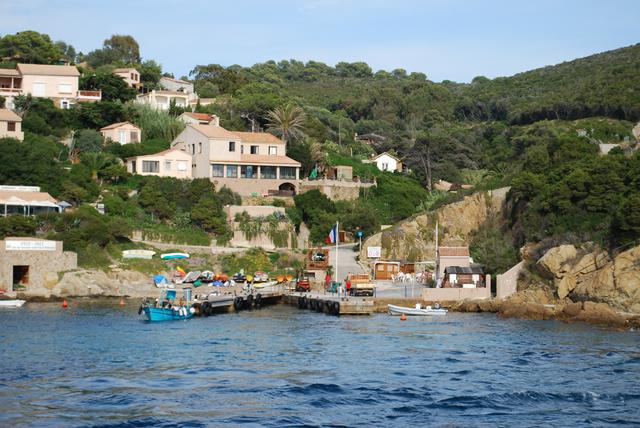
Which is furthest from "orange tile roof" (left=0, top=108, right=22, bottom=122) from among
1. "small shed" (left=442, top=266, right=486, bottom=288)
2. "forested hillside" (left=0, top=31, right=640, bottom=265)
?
"small shed" (left=442, top=266, right=486, bottom=288)

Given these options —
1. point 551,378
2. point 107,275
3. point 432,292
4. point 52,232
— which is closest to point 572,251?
point 432,292

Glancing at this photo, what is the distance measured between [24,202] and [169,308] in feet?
71.8

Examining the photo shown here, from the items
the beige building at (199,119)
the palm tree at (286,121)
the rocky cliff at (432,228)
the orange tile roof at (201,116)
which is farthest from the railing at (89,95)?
the rocky cliff at (432,228)

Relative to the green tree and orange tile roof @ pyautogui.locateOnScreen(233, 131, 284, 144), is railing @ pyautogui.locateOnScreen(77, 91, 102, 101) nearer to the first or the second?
the green tree

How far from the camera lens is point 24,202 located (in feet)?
253

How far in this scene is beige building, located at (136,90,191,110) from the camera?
349 ft

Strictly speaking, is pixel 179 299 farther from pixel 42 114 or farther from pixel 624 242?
pixel 42 114

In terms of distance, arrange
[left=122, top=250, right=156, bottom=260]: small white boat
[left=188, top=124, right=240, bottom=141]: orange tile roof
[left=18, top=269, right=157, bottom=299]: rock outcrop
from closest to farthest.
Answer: [left=18, top=269, right=157, bottom=299]: rock outcrop < [left=122, top=250, right=156, bottom=260]: small white boat < [left=188, top=124, right=240, bottom=141]: orange tile roof

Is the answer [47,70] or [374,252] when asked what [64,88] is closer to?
[47,70]

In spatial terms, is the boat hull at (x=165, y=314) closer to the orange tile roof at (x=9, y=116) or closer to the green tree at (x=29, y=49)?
the orange tile roof at (x=9, y=116)

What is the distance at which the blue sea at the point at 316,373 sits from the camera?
3278cm

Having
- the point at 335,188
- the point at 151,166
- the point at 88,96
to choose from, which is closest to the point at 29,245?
the point at 151,166

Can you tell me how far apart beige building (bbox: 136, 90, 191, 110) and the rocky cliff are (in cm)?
3502

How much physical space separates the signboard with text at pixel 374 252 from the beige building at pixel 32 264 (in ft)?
74.3
